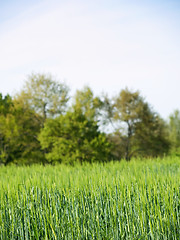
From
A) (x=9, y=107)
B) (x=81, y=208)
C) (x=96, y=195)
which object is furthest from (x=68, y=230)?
(x=9, y=107)

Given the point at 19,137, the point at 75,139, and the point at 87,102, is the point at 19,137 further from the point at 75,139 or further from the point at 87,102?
the point at 87,102

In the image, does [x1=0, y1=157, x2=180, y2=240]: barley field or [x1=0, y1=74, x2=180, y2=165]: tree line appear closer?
[x1=0, y1=157, x2=180, y2=240]: barley field

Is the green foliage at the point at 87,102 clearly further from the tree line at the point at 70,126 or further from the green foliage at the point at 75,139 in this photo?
the green foliage at the point at 75,139

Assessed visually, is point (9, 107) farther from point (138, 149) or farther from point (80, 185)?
point (80, 185)

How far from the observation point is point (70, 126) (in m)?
13.6

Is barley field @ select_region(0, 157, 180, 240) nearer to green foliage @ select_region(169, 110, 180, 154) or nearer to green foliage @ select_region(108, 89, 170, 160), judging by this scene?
green foliage @ select_region(108, 89, 170, 160)

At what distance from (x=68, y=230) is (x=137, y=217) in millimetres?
721

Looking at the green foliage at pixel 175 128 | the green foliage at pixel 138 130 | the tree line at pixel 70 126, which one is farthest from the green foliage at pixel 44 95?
the green foliage at pixel 175 128

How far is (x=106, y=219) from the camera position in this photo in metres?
2.81

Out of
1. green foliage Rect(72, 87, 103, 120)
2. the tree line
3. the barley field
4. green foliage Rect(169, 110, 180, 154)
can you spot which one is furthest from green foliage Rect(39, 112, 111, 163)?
green foliage Rect(169, 110, 180, 154)

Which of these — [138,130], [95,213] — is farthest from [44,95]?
[95,213]

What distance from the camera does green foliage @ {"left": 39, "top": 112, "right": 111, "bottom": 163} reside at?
44.1ft

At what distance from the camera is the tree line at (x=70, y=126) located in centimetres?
1368

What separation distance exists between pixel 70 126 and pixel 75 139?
69 centimetres
